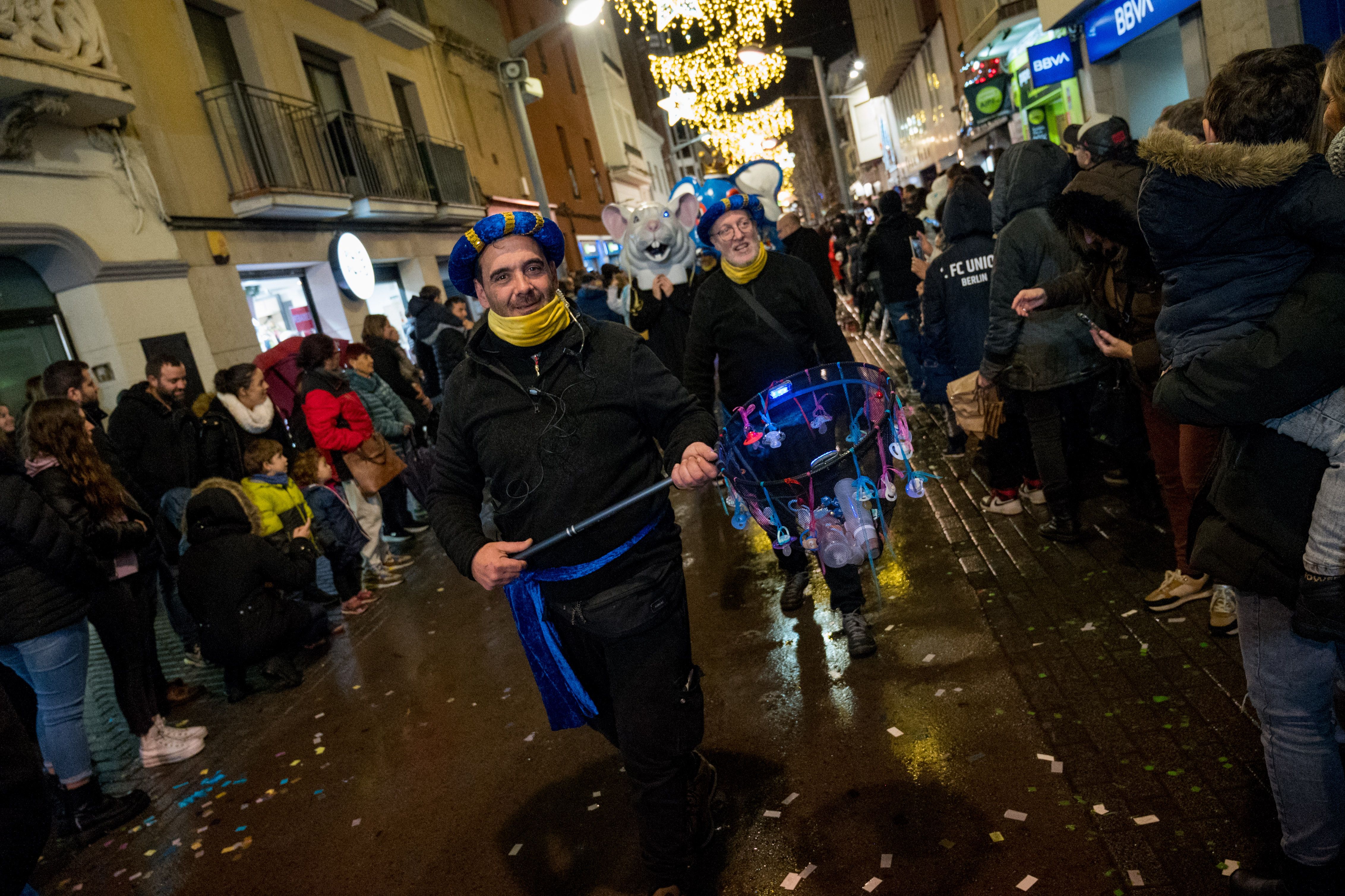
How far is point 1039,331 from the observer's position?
460cm

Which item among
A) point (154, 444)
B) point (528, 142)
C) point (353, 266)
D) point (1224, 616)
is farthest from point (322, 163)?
point (1224, 616)

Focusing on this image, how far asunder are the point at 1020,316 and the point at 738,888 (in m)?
3.21

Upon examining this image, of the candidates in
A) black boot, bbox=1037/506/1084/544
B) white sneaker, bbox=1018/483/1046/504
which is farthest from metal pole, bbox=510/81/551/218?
black boot, bbox=1037/506/1084/544

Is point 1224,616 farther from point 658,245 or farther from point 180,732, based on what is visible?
point 658,245

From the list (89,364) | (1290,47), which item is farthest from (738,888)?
(89,364)

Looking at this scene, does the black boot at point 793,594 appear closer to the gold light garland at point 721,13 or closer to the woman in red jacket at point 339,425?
the woman in red jacket at point 339,425

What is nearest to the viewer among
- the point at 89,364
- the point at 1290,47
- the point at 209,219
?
the point at 1290,47

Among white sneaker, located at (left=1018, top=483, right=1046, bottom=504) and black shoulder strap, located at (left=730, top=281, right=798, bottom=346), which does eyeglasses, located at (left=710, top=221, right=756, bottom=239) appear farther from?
white sneaker, located at (left=1018, top=483, right=1046, bottom=504)

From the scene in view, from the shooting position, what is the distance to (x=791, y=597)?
16.3 ft

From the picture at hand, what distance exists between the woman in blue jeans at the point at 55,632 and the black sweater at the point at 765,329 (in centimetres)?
299

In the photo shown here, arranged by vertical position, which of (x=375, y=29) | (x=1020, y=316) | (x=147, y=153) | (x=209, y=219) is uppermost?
(x=375, y=29)

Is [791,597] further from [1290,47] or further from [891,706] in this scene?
[1290,47]

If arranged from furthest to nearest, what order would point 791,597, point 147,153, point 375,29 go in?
point 375,29
point 147,153
point 791,597

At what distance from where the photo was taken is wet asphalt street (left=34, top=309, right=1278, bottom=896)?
2.74 meters
